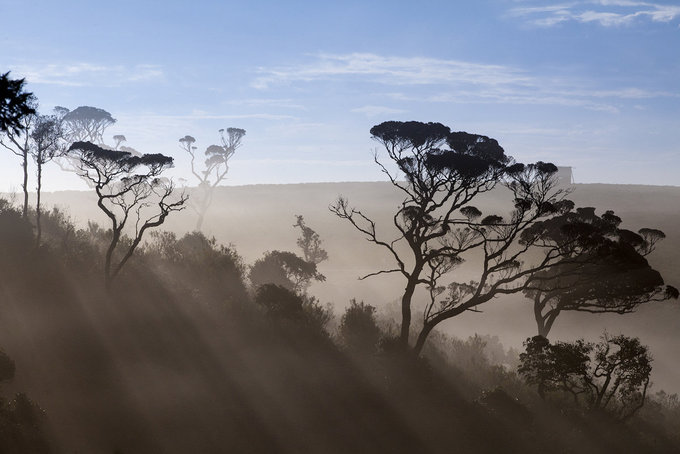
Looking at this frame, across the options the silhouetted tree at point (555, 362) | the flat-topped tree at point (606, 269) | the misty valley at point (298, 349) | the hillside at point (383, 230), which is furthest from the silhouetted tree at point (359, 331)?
the hillside at point (383, 230)

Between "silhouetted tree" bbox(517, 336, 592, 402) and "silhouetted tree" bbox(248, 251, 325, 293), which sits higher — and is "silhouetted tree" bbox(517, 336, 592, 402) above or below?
below

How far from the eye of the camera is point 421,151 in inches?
1132

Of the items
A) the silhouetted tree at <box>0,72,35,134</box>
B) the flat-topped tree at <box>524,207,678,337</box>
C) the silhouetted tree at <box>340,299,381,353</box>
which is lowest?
the silhouetted tree at <box>340,299,381,353</box>

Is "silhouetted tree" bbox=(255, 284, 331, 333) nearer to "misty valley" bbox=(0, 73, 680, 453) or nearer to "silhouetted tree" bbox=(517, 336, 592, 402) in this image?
"misty valley" bbox=(0, 73, 680, 453)

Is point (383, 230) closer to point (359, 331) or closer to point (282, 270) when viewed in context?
point (282, 270)

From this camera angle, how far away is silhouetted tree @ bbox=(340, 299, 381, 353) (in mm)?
30078

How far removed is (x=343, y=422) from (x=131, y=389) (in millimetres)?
7811

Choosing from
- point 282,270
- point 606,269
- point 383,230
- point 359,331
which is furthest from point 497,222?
point 383,230

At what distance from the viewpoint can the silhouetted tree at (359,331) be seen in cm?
3008

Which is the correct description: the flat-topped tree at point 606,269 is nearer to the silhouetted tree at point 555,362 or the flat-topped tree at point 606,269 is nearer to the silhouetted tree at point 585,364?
the silhouetted tree at point 585,364

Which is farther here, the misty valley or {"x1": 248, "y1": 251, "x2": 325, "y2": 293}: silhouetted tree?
{"x1": 248, "y1": 251, "x2": 325, "y2": 293}: silhouetted tree

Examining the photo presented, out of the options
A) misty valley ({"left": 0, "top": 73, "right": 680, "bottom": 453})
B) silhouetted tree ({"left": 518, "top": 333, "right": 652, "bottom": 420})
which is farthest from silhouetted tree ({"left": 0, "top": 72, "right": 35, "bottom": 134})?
silhouetted tree ({"left": 518, "top": 333, "right": 652, "bottom": 420})

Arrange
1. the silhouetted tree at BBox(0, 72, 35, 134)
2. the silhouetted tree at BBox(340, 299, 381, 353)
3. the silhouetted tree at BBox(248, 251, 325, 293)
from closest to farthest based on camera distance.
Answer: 1. the silhouetted tree at BBox(0, 72, 35, 134)
2. the silhouetted tree at BBox(340, 299, 381, 353)
3. the silhouetted tree at BBox(248, 251, 325, 293)

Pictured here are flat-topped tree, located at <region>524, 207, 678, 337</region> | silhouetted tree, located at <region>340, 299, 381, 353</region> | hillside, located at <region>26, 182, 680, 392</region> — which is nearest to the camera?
flat-topped tree, located at <region>524, 207, 678, 337</region>
